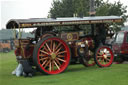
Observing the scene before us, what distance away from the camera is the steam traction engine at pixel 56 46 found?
9750 mm

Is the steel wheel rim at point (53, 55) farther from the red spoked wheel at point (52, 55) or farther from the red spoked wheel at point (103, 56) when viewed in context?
the red spoked wheel at point (103, 56)

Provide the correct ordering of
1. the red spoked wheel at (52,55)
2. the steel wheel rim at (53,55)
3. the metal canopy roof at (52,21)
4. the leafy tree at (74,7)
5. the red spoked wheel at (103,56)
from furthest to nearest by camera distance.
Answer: the leafy tree at (74,7)
the red spoked wheel at (103,56)
the steel wheel rim at (53,55)
the red spoked wheel at (52,55)
the metal canopy roof at (52,21)

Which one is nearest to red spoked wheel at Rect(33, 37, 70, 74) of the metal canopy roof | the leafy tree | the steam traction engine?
the steam traction engine

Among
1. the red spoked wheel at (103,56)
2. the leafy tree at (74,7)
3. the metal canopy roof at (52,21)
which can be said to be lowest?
the red spoked wheel at (103,56)

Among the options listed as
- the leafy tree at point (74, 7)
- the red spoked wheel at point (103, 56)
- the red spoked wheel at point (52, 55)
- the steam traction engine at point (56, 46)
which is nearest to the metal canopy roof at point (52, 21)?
the steam traction engine at point (56, 46)

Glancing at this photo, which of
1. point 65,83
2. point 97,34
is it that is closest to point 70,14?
point 97,34

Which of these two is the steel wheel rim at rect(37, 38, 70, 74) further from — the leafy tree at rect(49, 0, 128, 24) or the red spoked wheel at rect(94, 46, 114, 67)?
the leafy tree at rect(49, 0, 128, 24)

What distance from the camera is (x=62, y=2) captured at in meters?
36.7

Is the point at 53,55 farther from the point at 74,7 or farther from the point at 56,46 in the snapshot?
the point at 74,7

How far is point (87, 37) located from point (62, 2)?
25538mm

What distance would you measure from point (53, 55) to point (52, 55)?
0.04 m

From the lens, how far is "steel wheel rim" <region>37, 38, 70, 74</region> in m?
9.88

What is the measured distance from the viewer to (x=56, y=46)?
10320 millimetres

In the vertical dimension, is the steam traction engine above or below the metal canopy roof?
below
